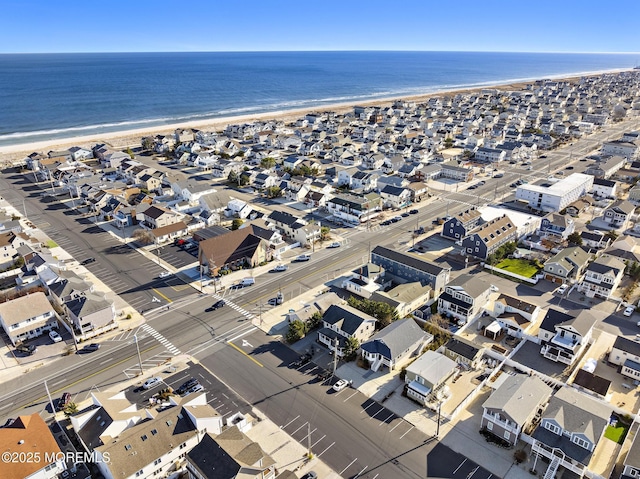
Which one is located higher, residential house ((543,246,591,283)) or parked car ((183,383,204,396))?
residential house ((543,246,591,283))

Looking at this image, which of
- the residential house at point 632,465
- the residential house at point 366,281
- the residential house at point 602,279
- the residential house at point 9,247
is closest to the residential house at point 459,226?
the residential house at point 602,279

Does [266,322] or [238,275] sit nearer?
[266,322]

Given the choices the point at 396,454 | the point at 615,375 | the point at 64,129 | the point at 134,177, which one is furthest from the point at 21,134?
the point at 615,375

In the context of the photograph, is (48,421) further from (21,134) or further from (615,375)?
(21,134)

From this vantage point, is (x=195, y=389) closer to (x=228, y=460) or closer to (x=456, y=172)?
(x=228, y=460)

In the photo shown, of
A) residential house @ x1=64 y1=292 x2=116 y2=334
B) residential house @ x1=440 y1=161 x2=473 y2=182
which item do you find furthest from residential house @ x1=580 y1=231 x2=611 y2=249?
residential house @ x1=64 y1=292 x2=116 y2=334

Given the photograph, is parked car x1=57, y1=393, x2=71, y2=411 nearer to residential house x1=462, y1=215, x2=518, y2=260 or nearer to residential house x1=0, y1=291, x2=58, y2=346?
residential house x1=0, y1=291, x2=58, y2=346

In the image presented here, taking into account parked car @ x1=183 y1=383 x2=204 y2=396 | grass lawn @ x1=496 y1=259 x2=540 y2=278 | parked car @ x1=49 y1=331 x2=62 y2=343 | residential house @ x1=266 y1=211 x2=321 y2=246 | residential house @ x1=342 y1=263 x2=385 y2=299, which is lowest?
parked car @ x1=183 y1=383 x2=204 y2=396
